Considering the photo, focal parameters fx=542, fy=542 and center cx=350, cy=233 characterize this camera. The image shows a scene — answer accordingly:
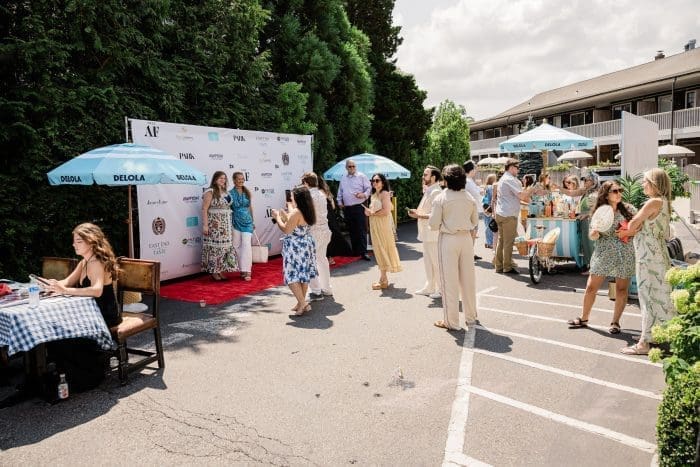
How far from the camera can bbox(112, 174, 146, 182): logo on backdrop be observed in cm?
711

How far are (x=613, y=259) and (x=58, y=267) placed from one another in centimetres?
635

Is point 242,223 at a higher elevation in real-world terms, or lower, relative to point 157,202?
lower

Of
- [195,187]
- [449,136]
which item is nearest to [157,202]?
[195,187]

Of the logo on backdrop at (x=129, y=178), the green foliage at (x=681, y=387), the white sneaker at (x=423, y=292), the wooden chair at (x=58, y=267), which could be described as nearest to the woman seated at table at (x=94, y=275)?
the wooden chair at (x=58, y=267)

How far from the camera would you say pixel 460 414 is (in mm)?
4395

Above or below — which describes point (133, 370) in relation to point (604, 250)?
below

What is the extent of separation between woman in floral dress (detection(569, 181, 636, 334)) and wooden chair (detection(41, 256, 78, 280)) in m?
5.92

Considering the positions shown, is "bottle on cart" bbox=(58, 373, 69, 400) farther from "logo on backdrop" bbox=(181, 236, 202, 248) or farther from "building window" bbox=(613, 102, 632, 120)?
"building window" bbox=(613, 102, 632, 120)

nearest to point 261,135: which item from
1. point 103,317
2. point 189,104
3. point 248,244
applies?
point 189,104

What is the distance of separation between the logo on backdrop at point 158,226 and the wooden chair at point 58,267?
136 inches

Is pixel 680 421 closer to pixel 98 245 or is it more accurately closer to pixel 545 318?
pixel 545 318

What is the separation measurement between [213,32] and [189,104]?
5.25 feet

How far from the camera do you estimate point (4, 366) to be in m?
5.37

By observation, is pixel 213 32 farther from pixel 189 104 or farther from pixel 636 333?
pixel 636 333
